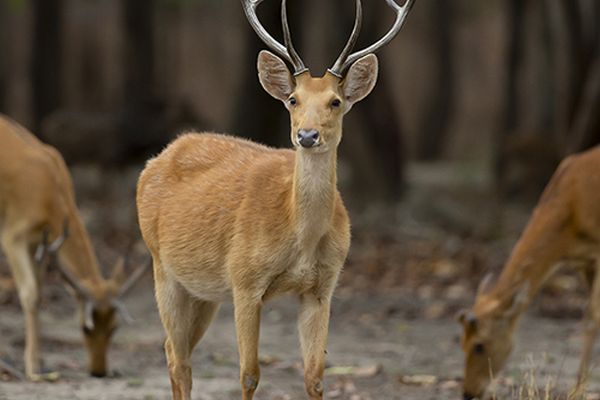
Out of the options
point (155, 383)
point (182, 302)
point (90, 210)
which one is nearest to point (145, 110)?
point (90, 210)

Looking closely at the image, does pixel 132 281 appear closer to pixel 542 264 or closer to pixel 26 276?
pixel 26 276

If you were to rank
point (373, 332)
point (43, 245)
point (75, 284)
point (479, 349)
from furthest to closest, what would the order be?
point (373, 332) → point (43, 245) → point (75, 284) → point (479, 349)

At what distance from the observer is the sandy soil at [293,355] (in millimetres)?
8703

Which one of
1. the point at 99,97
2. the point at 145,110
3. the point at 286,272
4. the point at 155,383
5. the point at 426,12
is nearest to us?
the point at 286,272

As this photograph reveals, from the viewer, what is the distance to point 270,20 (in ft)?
58.0

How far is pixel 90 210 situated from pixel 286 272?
11506 millimetres

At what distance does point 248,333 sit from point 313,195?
29.7 inches

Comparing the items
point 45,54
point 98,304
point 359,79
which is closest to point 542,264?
point 98,304

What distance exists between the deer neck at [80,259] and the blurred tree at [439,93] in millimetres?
20042

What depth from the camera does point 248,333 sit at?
6.60 meters

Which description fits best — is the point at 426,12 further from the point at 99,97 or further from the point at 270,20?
the point at 270,20

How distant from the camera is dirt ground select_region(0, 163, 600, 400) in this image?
351 inches

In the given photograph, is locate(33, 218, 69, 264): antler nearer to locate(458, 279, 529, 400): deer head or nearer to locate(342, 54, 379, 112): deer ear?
locate(458, 279, 529, 400): deer head

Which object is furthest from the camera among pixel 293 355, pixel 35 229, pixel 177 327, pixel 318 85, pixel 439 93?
pixel 439 93
